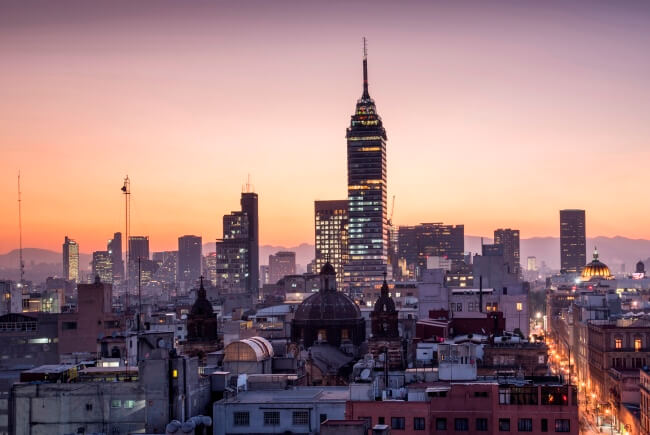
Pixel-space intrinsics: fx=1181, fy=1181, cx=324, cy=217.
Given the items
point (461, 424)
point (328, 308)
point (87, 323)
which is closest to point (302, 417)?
point (461, 424)

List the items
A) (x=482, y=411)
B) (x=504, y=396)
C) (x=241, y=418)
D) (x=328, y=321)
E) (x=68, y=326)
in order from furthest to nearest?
(x=68, y=326), (x=328, y=321), (x=482, y=411), (x=504, y=396), (x=241, y=418)

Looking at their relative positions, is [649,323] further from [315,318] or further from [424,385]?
[424,385]

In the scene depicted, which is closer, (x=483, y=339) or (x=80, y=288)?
(x=483, y=339)

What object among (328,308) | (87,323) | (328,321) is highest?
(328,308)

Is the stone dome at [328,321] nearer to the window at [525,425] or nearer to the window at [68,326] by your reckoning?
the window at [68,326]

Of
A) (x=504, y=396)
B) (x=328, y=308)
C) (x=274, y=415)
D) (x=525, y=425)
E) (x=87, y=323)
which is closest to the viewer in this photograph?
(x=525, y=425)

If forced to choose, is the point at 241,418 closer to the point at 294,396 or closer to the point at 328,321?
the point at 294,396

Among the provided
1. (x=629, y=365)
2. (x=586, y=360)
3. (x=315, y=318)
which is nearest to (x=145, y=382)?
(x=315, y=318)
